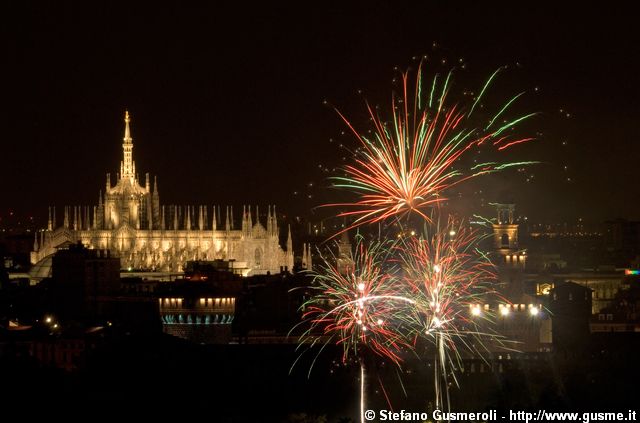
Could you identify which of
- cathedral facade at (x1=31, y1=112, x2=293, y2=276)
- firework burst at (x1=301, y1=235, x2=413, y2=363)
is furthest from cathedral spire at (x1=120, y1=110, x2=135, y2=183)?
firework burst at (x1=301, y1=235, x2=413, y2=363)

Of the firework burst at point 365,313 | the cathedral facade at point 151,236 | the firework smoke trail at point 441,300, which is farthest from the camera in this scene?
the cathedral facade at point 151,236

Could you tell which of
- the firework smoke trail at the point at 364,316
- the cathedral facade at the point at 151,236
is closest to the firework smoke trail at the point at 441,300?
the firework smoke trail at the point at 364,316

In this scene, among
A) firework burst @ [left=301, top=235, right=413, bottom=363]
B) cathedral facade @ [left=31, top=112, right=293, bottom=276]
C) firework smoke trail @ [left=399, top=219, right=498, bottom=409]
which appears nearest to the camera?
firework smoke trail @ [left=399, top=219, right=498, bottom=409]

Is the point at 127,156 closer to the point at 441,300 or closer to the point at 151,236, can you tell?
the point at 151,236

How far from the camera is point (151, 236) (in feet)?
199

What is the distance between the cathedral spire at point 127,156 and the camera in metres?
60.9

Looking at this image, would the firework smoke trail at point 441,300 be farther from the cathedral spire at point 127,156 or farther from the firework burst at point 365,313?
the cathedral spire at point 127,156

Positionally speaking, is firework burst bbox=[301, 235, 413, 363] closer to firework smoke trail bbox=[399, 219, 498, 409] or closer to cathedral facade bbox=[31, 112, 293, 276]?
firework smoke trail bbox=[399, 219, 498, 409]

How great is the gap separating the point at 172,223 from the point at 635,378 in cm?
3286

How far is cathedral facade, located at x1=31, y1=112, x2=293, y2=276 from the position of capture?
60062 mm

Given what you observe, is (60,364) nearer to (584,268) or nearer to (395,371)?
(395,371)

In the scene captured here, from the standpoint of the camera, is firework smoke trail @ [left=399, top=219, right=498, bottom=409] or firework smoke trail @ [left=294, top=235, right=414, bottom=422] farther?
firework smoke trail @ [left=294, top=235, right=414, bottom=422]

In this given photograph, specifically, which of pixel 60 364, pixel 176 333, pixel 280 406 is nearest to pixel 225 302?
pixel 176 333

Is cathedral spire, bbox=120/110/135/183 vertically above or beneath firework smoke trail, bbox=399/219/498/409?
above
